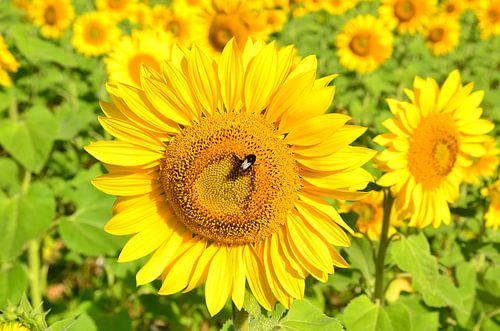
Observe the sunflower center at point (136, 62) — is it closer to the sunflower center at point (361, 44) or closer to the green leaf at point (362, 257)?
the green leaf at point (362, 257)

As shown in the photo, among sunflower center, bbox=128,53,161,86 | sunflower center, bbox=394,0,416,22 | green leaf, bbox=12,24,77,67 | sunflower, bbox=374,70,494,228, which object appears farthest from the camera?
sunflower center, bbox=394,0,416,22

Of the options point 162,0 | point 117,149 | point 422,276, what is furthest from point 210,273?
point 162,0

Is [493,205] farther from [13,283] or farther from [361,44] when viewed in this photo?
[361,44]

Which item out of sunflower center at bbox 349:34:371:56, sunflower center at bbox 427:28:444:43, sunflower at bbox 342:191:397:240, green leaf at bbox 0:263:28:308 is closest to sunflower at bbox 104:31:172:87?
green leaf at bbox 0:263:28:308

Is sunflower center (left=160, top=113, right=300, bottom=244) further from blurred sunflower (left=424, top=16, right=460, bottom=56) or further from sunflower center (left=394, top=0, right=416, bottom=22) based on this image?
blurred sunflower (left=424, top=16, right=460, bottom=56)

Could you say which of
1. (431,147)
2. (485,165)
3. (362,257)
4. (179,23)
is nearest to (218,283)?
(362,257)

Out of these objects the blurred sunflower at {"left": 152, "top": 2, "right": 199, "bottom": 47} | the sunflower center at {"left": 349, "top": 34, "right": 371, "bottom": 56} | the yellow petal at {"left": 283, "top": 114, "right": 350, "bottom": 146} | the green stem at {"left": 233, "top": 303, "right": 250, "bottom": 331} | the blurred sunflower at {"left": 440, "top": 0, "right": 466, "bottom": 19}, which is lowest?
the green stem at {"left": 233, "top": 303, "right": 250, "bottom": 331}

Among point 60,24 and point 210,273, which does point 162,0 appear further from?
point 210,273
